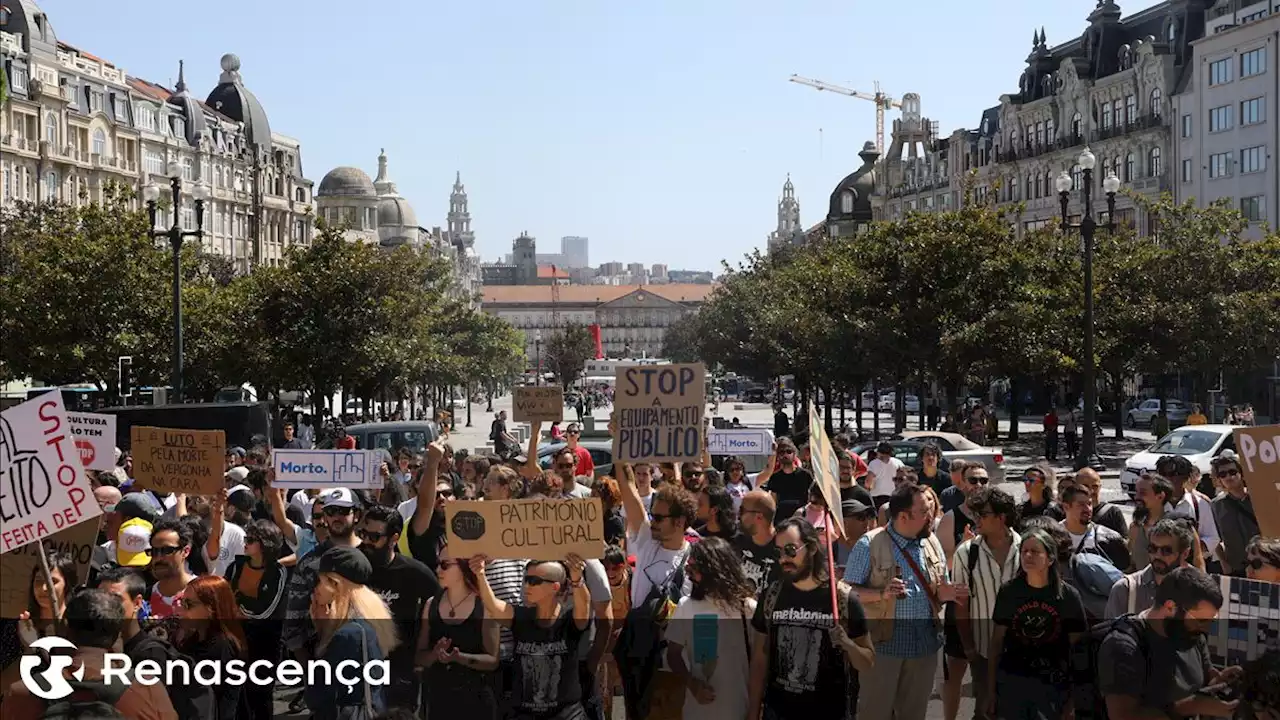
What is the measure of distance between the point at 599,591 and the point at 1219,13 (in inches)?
2643

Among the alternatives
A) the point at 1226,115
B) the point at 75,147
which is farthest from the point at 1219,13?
the point at 75,147

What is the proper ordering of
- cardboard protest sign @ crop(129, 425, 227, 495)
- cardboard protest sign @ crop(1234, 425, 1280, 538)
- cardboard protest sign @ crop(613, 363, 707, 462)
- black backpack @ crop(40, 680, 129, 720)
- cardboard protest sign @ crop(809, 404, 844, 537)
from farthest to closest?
1. cardboard protest sign @ crop(129, 425, 227, 495)
2. cardboard protest sign @ crop(613, 363, 707, 462)
3. cardboard protest sign @ crop(1234, 425, 1280, 538)
4. cardboard protest sign @ crop(809, 404, 844, 537)
5. black backpack @ crop(40, 680, 129, 720)

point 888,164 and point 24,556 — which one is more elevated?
point 888,164

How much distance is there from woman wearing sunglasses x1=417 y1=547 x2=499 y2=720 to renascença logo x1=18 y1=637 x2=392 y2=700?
14.4 inches

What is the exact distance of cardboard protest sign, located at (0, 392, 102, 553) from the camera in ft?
28.3

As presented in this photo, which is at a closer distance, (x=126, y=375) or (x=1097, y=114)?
(x=126, y=375)

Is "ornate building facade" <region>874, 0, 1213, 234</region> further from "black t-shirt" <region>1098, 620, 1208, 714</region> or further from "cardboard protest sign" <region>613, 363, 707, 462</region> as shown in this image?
"black t-shirt" <region>1098, 620, 1208, 714</region>

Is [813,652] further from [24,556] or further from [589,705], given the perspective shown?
[24,556]

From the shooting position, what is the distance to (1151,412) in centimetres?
6425

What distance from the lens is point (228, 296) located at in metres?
53.2

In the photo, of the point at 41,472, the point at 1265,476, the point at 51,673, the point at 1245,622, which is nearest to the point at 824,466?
the point at 1245,622

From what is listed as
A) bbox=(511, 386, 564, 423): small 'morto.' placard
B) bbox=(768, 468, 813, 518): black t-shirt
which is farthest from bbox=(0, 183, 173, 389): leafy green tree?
bbox=(768, 468, 813, 518): black t-shirt

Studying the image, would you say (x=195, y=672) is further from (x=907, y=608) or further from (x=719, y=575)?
(x=907, y=608)

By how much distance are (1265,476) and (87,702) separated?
21.2 feet
